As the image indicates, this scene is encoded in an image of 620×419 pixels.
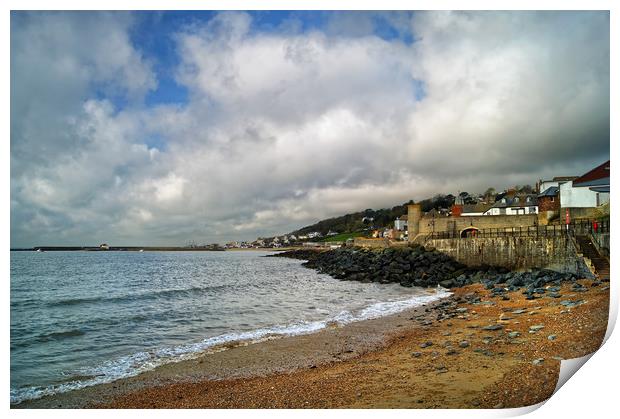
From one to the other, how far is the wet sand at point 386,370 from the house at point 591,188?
1686 millimetres

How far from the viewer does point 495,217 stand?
810 inches

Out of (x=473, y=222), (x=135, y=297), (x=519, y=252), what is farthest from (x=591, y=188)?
(x=473, y=222)

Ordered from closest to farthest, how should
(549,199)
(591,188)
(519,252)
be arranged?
(591,188), (519,252), (549,199)

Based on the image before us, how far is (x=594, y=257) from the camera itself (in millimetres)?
9984

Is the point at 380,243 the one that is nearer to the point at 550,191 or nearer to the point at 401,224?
the point at 550,191

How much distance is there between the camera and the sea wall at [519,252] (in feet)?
40.5

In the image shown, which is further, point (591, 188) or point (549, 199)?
point (549, 199)

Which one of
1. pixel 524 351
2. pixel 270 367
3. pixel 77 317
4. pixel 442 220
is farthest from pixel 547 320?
pixel 442 220

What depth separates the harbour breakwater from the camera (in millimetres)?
11195

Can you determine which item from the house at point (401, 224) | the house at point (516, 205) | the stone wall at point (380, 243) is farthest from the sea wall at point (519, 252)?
the house at point (401, 224)

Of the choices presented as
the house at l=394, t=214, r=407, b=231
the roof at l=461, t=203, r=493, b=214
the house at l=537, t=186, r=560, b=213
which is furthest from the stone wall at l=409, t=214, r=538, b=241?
the house at l=394, t=214, r=407, b=231

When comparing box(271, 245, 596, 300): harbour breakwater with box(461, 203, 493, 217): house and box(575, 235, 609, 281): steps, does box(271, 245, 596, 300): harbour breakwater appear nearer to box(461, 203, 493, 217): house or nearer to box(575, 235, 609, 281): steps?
box(575, 235, 609, 281): steps

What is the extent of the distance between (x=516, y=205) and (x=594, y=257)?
1619cm
